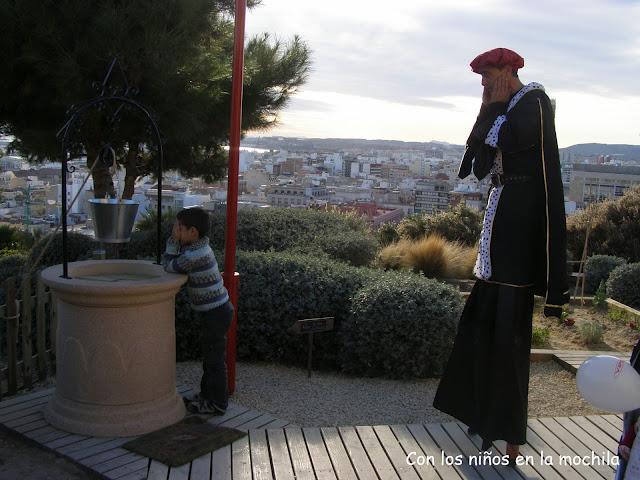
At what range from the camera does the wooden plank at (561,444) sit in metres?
3.39

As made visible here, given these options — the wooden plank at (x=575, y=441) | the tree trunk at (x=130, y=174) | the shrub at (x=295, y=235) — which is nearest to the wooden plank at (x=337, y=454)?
the wooden plank at (x=575, y=441)

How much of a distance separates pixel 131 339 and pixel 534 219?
2.12 m

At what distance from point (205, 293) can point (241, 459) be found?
921 millimetres

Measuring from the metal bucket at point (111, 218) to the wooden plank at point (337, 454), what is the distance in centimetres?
155

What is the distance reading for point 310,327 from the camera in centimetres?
470

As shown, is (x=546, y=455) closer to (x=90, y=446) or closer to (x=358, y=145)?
(x=90, y=446)

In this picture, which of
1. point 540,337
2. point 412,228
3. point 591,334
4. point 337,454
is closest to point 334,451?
point 337,454

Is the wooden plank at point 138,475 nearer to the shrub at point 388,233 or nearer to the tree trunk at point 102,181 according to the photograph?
the tree trunk at point 102,181

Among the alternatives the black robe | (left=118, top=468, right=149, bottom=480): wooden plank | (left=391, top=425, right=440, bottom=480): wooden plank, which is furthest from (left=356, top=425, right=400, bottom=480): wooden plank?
(left=118, top=468, right=149, bottom=480): wooden plank

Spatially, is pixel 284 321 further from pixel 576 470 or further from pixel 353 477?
pixel 576 470

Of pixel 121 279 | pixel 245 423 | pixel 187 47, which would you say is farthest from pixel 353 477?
pixel 187 47

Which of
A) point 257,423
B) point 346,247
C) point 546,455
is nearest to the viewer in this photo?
point 546,455

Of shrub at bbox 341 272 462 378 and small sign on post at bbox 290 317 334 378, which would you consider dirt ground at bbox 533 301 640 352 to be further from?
small sign on post at bbox 290 317 334 378

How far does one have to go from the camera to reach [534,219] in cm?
328
